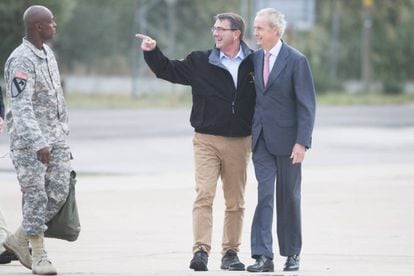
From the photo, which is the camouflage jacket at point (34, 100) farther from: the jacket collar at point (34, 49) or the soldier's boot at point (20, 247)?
the soldier's boot at point (20, 247)

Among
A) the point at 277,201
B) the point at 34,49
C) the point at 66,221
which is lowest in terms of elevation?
the point at 66,221

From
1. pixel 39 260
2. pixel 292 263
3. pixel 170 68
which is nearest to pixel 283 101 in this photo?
pixel 170 68

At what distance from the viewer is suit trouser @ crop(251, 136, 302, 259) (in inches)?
368

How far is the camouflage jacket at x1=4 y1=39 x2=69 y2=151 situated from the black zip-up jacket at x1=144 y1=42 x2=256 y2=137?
89 cm

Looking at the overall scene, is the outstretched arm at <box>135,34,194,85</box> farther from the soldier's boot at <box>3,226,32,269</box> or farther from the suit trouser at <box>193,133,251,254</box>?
the soldier's boot at <box>3,226,32,269</box>

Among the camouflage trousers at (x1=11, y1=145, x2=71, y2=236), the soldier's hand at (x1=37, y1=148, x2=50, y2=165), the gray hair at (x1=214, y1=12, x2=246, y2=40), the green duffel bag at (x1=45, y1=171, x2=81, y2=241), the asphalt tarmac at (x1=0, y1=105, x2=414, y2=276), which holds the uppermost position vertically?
the gray hair at (x1=214, y1=12, x2=246, y2=40)

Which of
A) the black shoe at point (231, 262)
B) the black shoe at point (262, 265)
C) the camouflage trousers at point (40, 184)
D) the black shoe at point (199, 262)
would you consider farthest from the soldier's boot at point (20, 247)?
the black shoe at point (262, 265)

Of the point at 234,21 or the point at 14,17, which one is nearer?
the point at 234,21

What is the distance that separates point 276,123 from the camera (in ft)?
30.7

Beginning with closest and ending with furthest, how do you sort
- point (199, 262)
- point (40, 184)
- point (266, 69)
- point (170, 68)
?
point (40, 184)
point (199, 262)
point (266, 69)
point (170, 68)

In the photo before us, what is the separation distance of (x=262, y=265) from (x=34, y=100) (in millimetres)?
1975

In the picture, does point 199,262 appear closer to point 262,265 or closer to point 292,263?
point 262,265

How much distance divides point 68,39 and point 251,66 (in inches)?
2018

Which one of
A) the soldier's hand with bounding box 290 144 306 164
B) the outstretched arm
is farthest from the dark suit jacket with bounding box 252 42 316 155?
the outstretched arm
